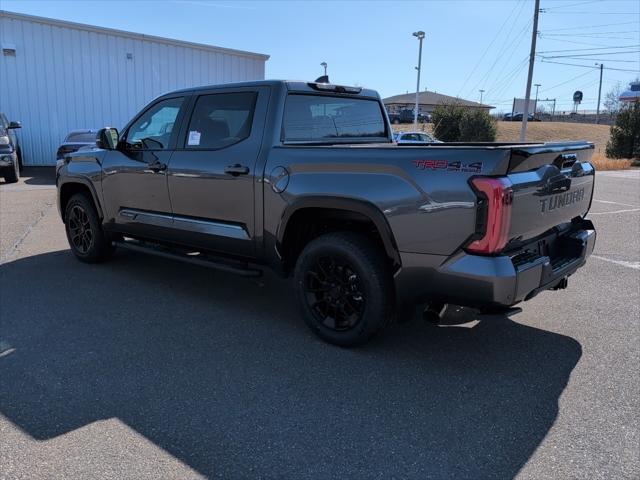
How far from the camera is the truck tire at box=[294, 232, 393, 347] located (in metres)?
3.66

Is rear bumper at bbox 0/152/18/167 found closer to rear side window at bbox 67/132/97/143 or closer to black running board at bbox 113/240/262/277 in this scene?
rear side window at bbox 67/132/97/143

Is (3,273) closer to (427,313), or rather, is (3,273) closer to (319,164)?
(319,164)

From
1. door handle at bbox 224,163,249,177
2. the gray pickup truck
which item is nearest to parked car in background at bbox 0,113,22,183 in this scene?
the gray pickup truck

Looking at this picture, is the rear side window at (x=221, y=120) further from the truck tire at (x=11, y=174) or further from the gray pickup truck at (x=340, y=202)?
the truck tire at (x=11, y=174)

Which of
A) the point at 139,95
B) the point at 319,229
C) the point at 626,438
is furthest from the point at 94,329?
the point at 139,95

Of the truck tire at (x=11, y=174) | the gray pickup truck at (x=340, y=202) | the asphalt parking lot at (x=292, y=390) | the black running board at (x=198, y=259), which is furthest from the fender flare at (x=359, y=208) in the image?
the truck tire at (x=11, y=174)

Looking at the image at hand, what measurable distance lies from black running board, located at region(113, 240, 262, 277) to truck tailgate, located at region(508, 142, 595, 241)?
7.07ft

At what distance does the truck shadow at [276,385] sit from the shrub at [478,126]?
1254 inches

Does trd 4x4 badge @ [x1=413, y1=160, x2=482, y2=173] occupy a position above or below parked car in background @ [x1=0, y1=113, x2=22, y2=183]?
above

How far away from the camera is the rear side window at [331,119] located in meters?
4.47

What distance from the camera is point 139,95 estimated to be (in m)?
20.8

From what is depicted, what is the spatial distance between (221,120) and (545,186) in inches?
107

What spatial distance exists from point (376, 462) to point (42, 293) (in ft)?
13.0

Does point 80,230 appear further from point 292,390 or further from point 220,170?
point 292,390
